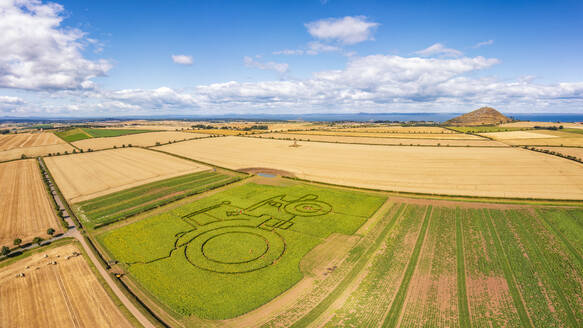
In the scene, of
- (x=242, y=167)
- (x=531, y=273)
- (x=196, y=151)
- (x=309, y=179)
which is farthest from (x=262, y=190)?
(x=196, y=151)

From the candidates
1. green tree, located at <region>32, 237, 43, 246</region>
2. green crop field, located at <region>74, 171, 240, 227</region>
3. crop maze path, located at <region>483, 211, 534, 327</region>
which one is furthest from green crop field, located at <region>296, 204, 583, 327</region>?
green crop field, located at <region>74, 171, 240, 227</region>

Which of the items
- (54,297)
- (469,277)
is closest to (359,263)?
(469,277)

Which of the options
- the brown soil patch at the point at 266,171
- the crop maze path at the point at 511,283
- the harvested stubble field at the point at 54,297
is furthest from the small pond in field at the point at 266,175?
the crop maze path at the point at 511,283

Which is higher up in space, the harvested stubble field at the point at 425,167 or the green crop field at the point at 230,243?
the harvested stubble field at the point at 425,167

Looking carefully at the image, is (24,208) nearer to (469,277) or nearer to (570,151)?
(469,277)

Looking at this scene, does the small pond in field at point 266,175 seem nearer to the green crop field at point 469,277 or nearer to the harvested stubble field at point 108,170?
the harvested stubble field at point 108,170

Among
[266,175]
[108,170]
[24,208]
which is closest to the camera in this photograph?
[24,208]
